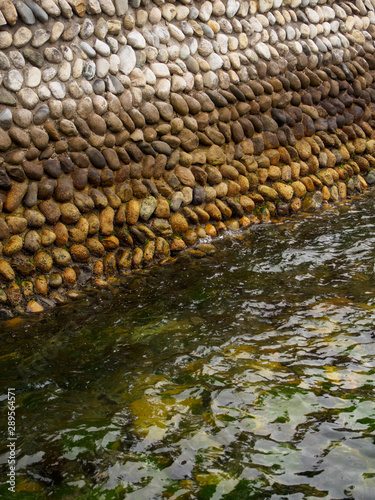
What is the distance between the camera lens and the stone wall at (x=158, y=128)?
454 centimetres

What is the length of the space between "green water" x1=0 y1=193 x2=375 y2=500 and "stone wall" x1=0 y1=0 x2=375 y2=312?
565mm

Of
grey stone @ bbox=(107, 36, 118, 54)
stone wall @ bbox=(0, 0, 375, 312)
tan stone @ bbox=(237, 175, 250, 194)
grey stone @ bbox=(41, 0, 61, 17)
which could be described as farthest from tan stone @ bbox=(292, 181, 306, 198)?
grey stone @ bbox=(41, 0, 61, 17)

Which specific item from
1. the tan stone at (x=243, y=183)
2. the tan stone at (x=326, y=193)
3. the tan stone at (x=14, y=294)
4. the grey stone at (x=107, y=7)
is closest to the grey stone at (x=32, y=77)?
the grey stone at (x=107, y=7)

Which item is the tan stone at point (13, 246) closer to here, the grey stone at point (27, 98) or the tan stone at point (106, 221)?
the tan stone at point (106, 221)

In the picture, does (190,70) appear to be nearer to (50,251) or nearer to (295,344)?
(50,251)

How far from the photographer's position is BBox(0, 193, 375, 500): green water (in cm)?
249

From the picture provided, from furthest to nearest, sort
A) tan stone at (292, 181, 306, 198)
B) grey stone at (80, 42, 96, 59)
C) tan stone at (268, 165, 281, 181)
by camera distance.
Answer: tan stone at (292, 181, 306, 198) < tan stone at (268, 165, 281, 181) < grey stone at (80, 42, 96, 59)

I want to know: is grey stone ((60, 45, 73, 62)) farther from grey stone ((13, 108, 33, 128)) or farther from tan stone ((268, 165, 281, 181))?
tan stone ((268, 165, 281, 181))

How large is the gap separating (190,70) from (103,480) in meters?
4.33

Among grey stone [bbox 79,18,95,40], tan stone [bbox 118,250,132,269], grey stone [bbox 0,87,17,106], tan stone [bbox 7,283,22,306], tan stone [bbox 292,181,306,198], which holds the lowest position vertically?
tan stone [bbox 7,283,22,306]

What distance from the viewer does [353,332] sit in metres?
3.70

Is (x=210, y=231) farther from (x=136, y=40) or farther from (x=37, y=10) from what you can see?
(x=37, y=10)

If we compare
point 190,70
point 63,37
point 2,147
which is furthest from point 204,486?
point 190,70

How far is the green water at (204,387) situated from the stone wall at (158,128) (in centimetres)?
57
